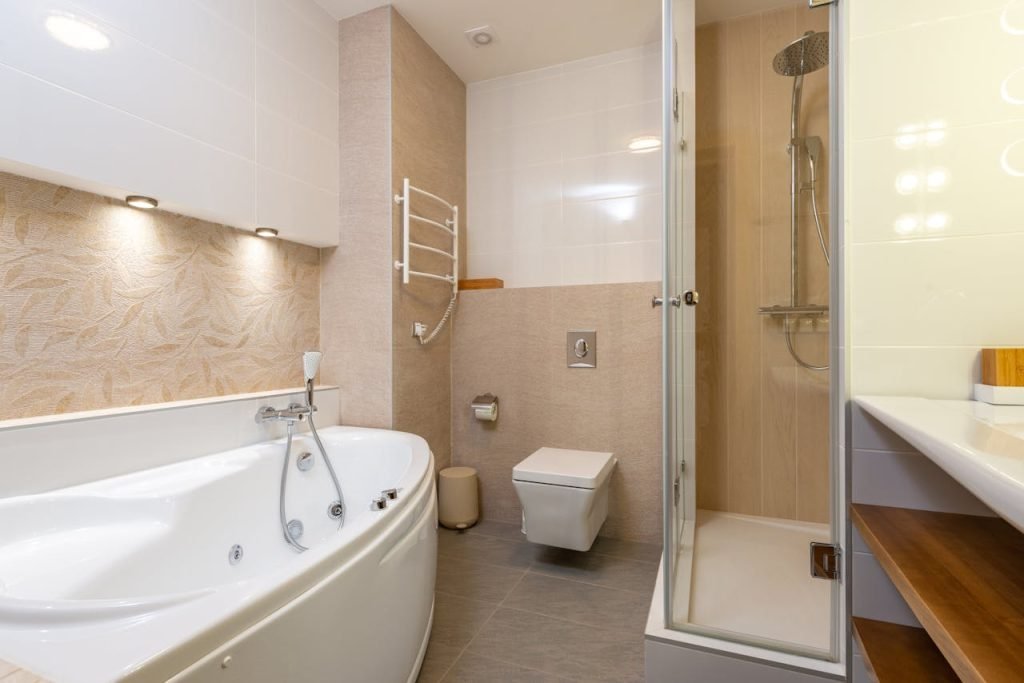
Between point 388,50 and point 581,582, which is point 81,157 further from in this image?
point 581,582

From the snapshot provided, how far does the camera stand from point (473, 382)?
2.69m

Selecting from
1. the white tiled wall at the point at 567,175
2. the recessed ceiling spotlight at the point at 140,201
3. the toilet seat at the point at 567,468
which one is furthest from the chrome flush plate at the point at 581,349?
the recessed ceiling spotlight at the point at 140,201

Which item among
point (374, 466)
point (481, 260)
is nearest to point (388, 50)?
point (481, 260)

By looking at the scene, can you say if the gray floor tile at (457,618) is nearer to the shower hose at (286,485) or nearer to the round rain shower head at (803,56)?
the shower hose at (286,485)

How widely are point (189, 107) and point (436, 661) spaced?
206cm

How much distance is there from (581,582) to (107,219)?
2.24m

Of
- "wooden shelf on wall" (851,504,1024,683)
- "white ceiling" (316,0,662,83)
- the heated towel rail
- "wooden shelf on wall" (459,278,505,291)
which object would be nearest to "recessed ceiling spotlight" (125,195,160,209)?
the heated towel rail

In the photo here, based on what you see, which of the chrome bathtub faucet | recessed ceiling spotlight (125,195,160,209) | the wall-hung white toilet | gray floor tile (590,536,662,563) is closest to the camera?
recessed ceiling spotlight (125,195,160,209)

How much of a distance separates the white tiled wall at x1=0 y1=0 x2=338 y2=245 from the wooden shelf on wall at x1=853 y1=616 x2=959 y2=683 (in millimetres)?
2299

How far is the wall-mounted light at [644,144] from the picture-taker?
247 cm

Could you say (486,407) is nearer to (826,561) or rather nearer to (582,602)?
(582,602)

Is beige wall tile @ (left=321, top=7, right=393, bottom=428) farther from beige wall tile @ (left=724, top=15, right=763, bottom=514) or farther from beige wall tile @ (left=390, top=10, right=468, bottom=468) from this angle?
beige wall tile @ (left=724, top=15, right=763, bottom=514)

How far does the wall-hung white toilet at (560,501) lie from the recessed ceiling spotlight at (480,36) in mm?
2224

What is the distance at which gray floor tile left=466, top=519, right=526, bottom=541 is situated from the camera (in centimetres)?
240
